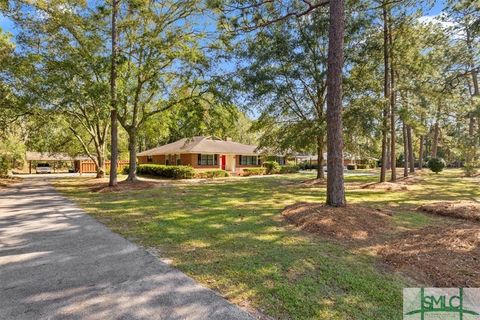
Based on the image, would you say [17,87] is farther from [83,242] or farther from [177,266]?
[177,266]

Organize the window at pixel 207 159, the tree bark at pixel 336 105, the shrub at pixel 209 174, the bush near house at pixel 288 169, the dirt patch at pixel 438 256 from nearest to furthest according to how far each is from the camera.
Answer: the dirt patch at pixel 438 256 < the tree bark at pixel 336 105 < the shrub at pixel 209 174 < the window at pixel 207 159 < the bush near house at pixel 288 169

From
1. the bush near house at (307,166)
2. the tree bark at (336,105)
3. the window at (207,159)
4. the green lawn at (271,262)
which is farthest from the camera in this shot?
the bush near house at (307,166)

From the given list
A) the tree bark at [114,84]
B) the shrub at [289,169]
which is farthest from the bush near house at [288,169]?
the tree bark at [114,84]

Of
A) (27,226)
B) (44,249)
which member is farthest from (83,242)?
(27,226)

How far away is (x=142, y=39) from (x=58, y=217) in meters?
10.2

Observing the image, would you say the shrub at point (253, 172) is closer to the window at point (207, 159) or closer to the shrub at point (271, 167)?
the shrub at point (271, 167)

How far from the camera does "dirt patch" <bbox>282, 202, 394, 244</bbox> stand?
616cm

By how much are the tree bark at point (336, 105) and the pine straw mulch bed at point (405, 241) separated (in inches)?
25.8

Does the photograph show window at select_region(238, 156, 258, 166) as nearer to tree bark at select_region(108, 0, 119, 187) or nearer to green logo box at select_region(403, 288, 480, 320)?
tree bark at select_region(108, 0, 119, 187)

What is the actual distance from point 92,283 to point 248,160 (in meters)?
28.5

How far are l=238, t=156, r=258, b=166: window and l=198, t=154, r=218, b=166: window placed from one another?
350cm

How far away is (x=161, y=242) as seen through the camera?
19.0 feet

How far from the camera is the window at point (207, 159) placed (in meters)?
28.0

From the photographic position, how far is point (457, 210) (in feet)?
27.6
